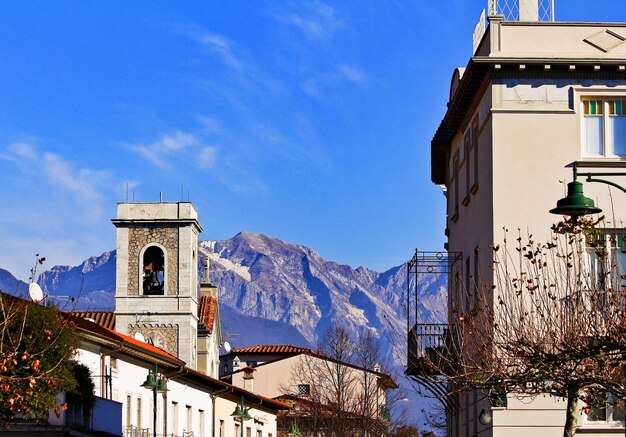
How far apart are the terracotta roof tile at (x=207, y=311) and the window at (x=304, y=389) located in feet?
26.7

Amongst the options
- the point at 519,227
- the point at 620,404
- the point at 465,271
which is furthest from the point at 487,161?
the point at 620,404

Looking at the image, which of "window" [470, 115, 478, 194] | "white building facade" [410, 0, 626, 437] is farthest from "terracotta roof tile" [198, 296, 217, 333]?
"white building facade" [410, 0, 626, 437]

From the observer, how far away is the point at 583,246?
3275 cm

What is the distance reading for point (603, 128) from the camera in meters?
34.7

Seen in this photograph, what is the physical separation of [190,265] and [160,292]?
10.4ft

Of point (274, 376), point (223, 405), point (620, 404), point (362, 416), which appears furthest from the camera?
point (274, 376)

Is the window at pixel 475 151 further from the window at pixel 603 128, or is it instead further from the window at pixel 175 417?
the window at pixel 175 417

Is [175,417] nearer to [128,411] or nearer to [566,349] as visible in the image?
[128,411]

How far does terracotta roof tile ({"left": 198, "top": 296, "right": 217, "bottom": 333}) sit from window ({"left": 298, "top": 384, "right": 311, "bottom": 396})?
26.7 ft

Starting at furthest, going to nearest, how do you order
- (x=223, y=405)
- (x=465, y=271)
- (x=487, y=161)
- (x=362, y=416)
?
(x=362, y=416)
(x=223, y=405)
(x=465, y=271)
(x=487, y=161)

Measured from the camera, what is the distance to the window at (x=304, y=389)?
103m

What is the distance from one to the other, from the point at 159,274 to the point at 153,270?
1204 mm

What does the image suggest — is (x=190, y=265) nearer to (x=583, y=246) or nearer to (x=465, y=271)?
(x=465, y=271)

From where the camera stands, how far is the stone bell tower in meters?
94.4
